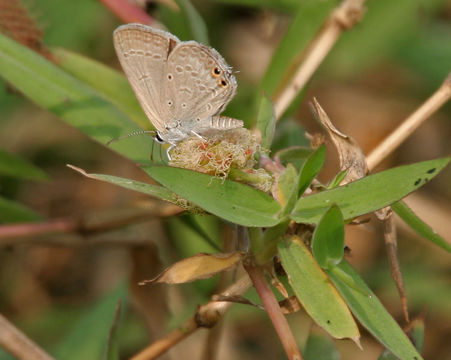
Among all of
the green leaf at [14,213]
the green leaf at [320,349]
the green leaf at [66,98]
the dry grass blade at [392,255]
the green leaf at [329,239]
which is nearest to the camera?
the green leaf at [329,239]

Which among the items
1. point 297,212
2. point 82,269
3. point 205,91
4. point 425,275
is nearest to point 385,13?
point 425,275

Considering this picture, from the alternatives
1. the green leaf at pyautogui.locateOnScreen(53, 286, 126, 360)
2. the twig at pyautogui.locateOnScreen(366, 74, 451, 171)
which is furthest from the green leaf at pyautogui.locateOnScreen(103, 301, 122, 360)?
the twig at pyautogui.locateOnScreen(366, 74, 451, 171)

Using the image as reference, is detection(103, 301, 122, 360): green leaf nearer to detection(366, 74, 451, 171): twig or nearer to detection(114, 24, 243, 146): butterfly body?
detection(114, 24, 243, 146): butterfly body

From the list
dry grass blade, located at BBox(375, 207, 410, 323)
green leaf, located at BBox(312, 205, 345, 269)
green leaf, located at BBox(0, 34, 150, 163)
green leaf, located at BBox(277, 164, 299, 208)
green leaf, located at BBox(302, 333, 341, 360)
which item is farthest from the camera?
green leaf, located at BBox(0, 34, 150, 163)

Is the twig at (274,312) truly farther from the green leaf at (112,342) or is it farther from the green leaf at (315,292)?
the green leaf at (112,342)

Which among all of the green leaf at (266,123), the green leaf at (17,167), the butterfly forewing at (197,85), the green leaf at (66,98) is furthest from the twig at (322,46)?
the green leaf at (17,167)

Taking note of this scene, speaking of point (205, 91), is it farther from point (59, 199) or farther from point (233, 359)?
point (59, 199)

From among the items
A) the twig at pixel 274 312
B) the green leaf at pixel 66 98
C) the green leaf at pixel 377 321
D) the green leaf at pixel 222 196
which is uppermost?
the green leaf at pixel 222 196
